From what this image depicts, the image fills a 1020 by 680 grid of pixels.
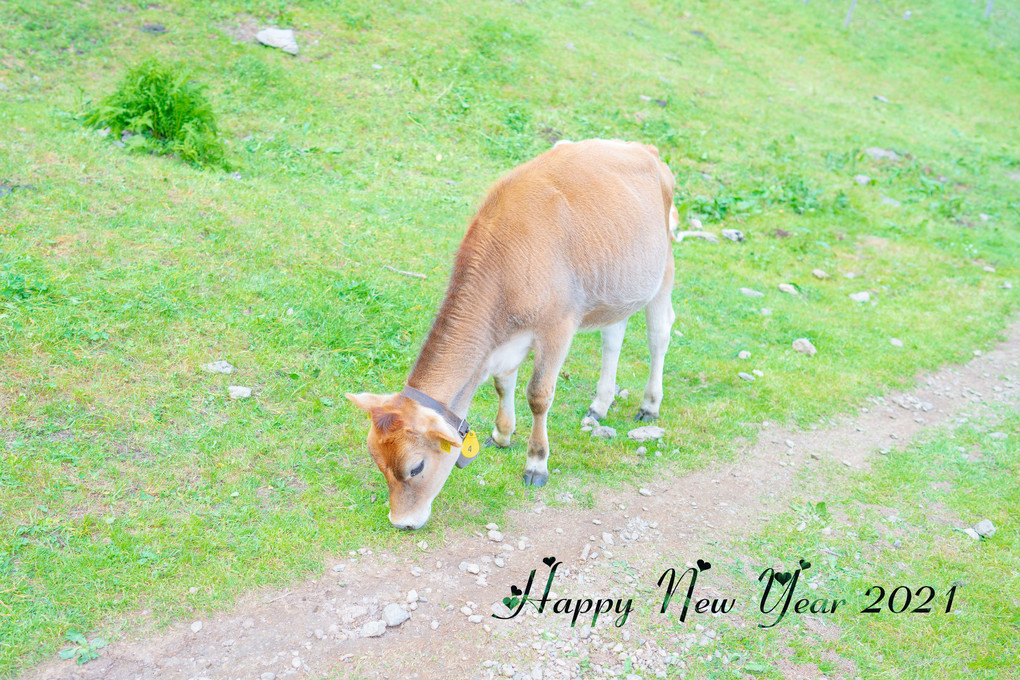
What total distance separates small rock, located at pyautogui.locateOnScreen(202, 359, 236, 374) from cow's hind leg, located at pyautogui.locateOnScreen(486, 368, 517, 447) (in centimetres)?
234

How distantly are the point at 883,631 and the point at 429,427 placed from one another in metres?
3.36

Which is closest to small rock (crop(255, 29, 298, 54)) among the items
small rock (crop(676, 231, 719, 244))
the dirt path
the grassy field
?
the grassy field

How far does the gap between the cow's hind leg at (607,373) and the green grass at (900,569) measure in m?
1.94

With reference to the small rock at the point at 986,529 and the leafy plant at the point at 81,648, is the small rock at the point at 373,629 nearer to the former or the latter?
the leafy plant at the point at 81,648

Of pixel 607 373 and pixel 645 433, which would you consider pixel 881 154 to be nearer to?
pixel 607 373

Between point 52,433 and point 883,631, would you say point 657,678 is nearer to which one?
point 883,631

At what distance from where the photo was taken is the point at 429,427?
509 centimetres

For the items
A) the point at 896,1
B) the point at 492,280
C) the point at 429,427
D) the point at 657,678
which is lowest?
the point at 657,678

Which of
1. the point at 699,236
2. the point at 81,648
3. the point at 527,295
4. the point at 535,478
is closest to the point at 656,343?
the point at 535,478

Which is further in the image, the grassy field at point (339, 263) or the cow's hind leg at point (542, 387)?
the cow's hind leg at point (542, 387)

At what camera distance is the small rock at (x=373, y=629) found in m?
4.70

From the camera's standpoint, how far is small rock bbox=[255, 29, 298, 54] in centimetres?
1351

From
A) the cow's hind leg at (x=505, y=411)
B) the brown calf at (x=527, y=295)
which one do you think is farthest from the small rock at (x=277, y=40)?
the cow's hind leg at (x=505, y=411)

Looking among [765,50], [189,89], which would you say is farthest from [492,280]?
[765,50]
